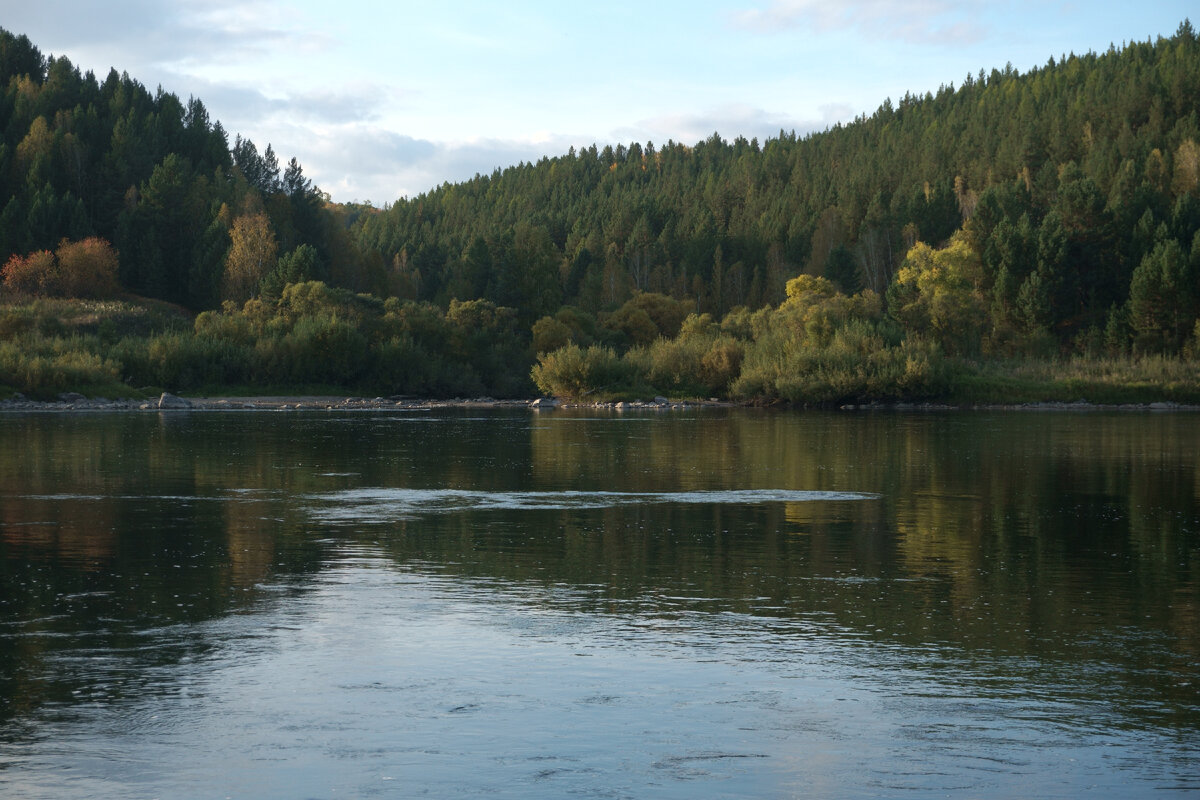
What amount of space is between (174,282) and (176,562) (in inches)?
4849

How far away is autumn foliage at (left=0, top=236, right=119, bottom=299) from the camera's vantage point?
378 feet

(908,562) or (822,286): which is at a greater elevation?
(822,286)

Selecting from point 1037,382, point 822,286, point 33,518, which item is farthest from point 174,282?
point 33,518

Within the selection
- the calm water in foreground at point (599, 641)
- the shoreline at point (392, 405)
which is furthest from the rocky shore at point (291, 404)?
the calm water in foreground at point (599, 641)

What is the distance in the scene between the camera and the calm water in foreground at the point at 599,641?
8.15 m

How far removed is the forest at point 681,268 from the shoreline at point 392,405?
110 cm

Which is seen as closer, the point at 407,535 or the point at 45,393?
the point at 407,535

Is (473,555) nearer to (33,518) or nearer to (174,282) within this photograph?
(33,518)

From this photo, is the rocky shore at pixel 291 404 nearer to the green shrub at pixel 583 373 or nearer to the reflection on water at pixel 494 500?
the green shrub at pixel 583 373

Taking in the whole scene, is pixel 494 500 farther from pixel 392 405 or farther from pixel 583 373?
pixel 392 405

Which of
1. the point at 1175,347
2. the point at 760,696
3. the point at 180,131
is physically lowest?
the point at 760,696

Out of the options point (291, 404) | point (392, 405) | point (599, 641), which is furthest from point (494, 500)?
point (392, 405)

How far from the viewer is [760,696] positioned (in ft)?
32.2

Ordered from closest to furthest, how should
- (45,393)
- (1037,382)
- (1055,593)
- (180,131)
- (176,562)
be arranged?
(1055,593)
(176,562)
(45,393)
(1037,382)
(180,131)
